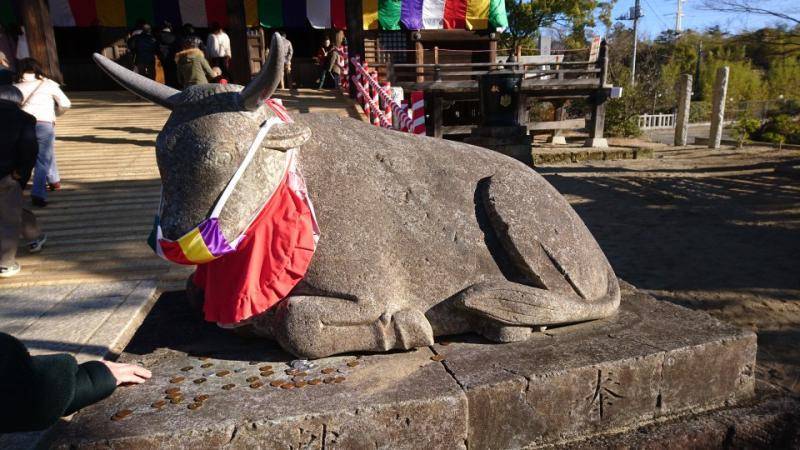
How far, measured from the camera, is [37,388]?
1662mm

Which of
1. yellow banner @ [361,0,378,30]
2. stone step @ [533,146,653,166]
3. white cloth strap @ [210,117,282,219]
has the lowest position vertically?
stone step @ [533,146,653,166]

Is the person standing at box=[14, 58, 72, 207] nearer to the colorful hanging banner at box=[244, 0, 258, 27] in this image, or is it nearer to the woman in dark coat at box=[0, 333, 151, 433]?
the woman in dark coat at box=[0, 333, 151, 433]

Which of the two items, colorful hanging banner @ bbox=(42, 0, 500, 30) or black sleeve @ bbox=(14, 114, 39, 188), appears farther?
colorful hanging banner @ bbox=(42, 0, 500, 30)

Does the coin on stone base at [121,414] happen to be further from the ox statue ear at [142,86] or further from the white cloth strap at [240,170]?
the ox statue ear at [142,86]

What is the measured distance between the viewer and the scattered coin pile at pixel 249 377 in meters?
1.95

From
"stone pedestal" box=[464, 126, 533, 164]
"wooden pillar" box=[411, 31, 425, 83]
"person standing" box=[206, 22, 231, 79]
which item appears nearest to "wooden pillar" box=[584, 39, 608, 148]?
"wooden pillar" box=[411, 31, 425, 83]

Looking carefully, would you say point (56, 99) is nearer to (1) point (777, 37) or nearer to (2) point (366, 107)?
(2) point (366, 107)

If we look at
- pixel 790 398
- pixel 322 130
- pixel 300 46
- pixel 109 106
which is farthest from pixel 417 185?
pixel 300 46

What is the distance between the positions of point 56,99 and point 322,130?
17.7 ft

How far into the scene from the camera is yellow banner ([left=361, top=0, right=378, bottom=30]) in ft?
44.7

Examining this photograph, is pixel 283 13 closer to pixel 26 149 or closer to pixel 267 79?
pixel 26 149

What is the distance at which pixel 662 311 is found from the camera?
2594 mm

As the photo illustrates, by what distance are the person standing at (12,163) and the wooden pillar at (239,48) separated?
231 inches

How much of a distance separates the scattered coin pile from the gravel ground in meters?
2.77
